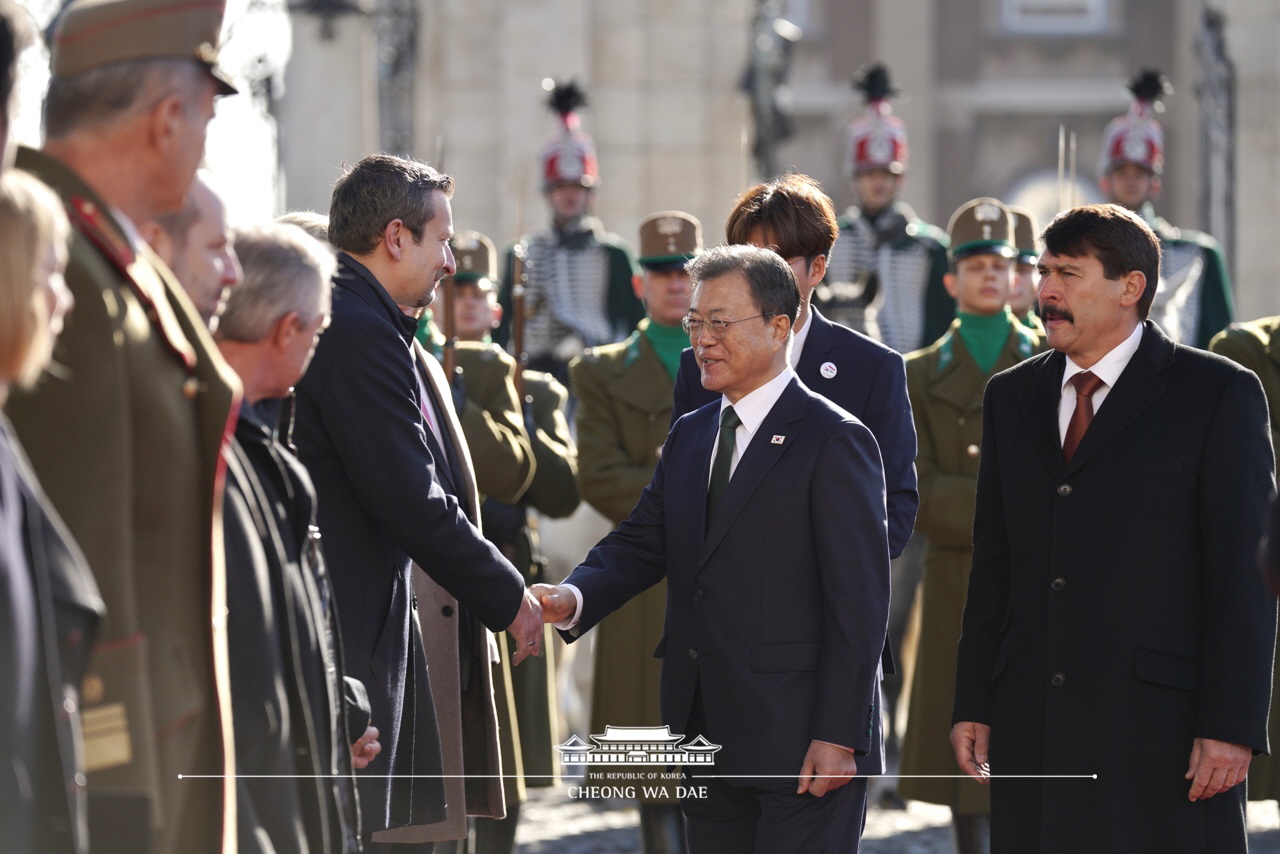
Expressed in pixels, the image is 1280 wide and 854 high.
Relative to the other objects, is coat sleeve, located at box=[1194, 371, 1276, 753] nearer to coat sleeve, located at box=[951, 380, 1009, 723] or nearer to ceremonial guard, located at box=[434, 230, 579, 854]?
coat sleeve, located at box=[951, 380, 1009, 723]

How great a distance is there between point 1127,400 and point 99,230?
7.67ft

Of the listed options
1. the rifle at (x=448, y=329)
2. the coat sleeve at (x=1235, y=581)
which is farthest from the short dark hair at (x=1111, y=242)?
the rifle at (x=448, y=329)

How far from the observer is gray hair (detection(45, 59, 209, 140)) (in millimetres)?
3055

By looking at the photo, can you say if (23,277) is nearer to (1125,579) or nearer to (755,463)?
(755,463)

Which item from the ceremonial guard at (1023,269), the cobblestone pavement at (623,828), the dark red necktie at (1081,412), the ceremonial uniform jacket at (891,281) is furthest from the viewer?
the ceremonial uniform jacket at (891,281)

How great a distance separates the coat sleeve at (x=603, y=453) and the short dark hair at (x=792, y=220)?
197cm

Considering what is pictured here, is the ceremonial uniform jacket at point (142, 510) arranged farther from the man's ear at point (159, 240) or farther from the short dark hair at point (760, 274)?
the short dark hair at point (760, 274)

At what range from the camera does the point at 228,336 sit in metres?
3.49

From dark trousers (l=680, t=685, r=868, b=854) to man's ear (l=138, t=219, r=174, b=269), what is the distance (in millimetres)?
1631

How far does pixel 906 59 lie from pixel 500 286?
28301 millimetres

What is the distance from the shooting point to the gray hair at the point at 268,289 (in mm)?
3486

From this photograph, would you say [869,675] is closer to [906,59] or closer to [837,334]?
[837,334]

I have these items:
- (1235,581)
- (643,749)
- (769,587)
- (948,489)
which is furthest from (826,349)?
(948,489)

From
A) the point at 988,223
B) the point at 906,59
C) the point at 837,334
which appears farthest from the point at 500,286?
the point at 906,59
